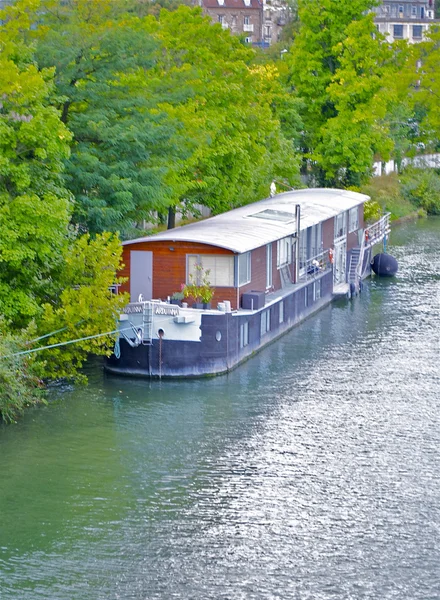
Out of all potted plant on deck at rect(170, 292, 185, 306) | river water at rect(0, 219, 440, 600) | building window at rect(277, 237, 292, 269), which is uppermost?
building window at rect(277, 237, 292, 269)

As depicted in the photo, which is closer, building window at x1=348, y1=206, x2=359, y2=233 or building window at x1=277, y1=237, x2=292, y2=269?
building window at x1=277, y1=237, x2=292, y2=269

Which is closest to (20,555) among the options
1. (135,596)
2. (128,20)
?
(135,596)

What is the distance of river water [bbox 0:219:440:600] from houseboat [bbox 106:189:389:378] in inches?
37.5

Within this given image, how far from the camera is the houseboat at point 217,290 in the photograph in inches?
1654

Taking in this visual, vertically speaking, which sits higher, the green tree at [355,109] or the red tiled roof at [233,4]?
the red tiled roof at [233,4]

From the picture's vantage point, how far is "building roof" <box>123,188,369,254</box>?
46344mm

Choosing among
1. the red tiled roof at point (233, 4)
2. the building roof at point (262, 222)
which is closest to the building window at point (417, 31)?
the red tiled roof at point (233, 4)

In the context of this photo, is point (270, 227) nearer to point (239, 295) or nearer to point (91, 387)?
point (239, 295)

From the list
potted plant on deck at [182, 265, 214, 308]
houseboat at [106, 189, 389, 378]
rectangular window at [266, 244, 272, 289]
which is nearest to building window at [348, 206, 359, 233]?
houseboat at [106, 189, 389, 378]

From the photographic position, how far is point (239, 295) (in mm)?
45656

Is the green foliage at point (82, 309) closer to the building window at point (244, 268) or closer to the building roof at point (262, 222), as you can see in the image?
the building roof at point (262, 222)

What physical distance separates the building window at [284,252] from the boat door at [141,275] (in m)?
8.11

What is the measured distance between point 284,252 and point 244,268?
762 centimetres

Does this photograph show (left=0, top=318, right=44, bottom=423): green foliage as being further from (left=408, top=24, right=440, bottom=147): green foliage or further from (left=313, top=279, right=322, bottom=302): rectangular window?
(left=408, top=24, right=440, bottom=147): green foliage
